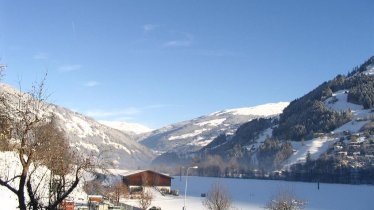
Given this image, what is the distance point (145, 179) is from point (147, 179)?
2918 millimetres

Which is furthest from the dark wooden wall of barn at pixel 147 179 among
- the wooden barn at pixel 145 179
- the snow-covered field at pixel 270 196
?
the snow-covered field at pixel 270 196

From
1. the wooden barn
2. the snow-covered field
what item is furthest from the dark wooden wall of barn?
the snow-covered field

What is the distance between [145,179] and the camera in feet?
356

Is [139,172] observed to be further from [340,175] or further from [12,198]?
[340,175]

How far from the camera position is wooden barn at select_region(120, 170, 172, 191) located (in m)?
108

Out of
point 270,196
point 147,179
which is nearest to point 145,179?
point 147,179

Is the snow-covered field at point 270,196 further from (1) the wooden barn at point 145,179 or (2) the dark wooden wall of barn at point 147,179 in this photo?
(2) the dark wooden wall of barn at point 147,179

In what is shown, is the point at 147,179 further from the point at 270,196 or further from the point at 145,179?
the point at 270,196

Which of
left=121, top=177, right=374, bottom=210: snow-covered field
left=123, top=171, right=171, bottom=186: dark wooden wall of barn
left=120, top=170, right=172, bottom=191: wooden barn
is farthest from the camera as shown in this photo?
left=123, top=171, right=171, bottom=186: dark wooden wall of barn

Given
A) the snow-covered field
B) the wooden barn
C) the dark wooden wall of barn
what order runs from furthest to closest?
the dark wooden wall of barn < the wooden barn < the snow-covered field

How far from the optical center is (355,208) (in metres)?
92.6

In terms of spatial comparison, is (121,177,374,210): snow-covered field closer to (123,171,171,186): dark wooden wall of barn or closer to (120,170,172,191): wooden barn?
(120,170,172,191): wooden barn

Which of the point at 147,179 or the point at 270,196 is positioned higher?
the point at 147,179

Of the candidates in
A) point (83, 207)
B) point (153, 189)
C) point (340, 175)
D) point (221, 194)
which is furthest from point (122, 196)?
point (340, 175)
